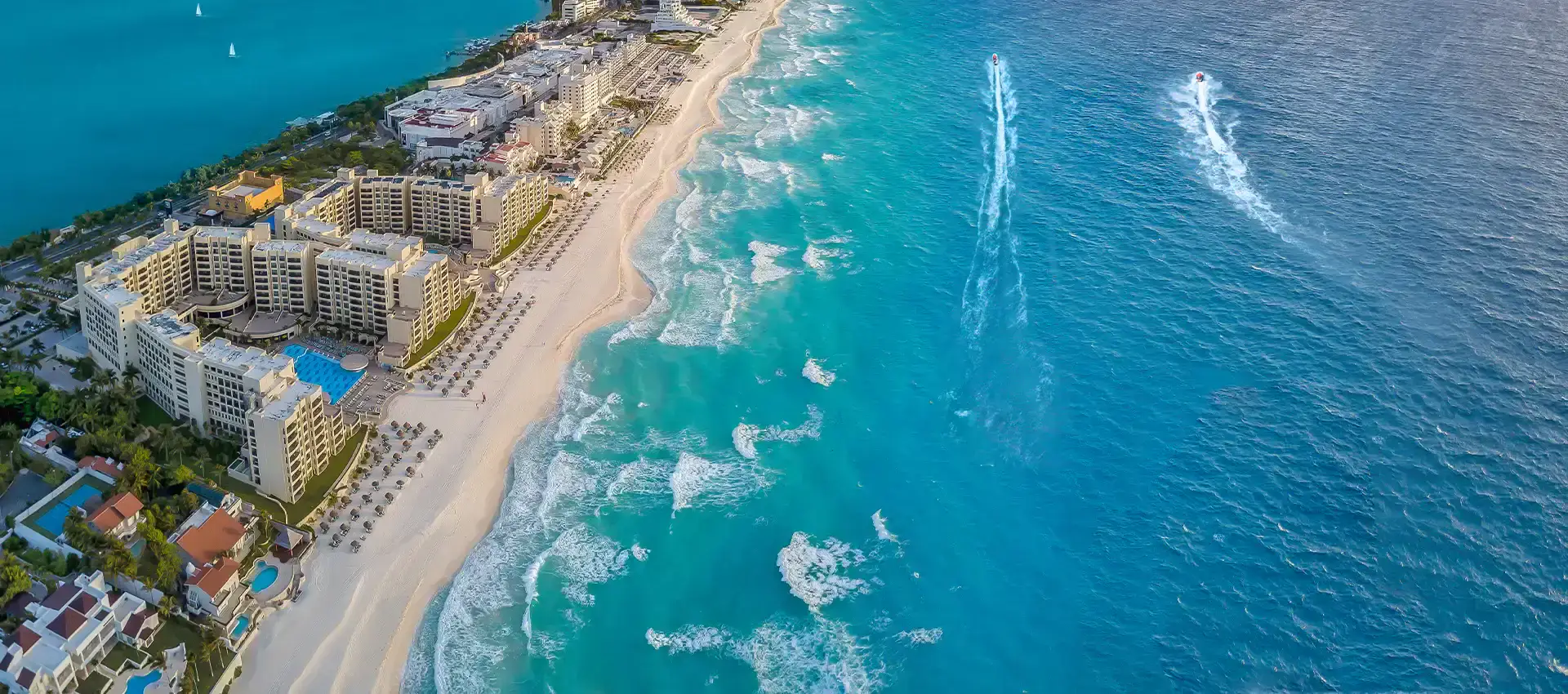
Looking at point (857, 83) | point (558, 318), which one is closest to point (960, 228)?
point (558, 318)

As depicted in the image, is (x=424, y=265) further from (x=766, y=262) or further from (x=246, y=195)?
(x=766, y=262)

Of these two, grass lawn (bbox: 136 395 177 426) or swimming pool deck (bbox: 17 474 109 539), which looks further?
grass lawn (bbox: 136 395 177 426)

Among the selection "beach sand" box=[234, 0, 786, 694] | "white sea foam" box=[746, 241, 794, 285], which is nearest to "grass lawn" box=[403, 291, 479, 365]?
"beach sand" box=[234, 0, 786, 694]

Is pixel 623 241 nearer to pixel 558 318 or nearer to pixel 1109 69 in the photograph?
pixel 558 318

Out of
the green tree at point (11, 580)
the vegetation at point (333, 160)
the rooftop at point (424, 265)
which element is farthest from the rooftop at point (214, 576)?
the vegetation at point (333, 160)

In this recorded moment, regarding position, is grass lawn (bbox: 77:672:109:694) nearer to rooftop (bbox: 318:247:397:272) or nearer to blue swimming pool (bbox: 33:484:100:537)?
blue swimming pool (bbox: 33:484:100:537)

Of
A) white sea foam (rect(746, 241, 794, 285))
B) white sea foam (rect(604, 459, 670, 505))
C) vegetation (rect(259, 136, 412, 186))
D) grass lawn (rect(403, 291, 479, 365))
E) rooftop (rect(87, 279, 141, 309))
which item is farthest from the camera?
vegetation (rect(259, 136, 412, 186))

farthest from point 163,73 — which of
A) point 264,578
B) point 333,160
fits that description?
point 264,578
